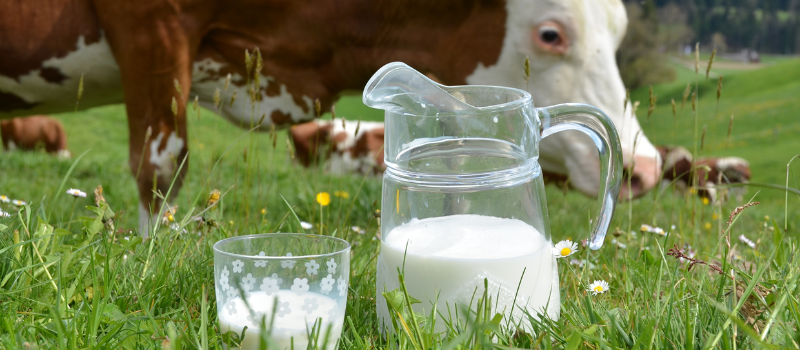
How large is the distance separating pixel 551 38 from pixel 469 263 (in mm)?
1751

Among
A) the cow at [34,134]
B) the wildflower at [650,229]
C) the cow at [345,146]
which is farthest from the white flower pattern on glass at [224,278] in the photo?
the cow at [34,134]

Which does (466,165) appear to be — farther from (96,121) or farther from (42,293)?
(96,121)

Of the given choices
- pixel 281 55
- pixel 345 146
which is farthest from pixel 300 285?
pixel 345 146

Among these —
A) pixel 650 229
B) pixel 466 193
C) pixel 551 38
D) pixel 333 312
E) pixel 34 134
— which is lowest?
pixel 34 134

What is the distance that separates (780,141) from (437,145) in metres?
18.5

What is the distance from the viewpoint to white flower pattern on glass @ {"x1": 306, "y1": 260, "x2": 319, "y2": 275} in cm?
90

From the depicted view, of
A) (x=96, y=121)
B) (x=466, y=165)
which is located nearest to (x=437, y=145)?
(x=466, y=165)

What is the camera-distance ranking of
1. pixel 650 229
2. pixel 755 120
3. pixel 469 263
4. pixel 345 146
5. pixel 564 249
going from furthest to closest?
pixel 755 120, pixel 345 146, pixel 650 229, pixel 564 249, pixel 469 263

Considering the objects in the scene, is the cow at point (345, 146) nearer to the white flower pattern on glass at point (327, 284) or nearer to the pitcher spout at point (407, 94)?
the pitcher spout at point (407, 94)

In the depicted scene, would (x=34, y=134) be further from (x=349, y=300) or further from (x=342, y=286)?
(x=342, y=286)

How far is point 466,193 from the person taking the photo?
107cm

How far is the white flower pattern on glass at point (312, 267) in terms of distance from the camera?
902mm

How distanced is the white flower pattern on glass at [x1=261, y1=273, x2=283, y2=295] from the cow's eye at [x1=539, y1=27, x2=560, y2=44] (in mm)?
1881

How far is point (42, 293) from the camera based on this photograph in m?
1.10
